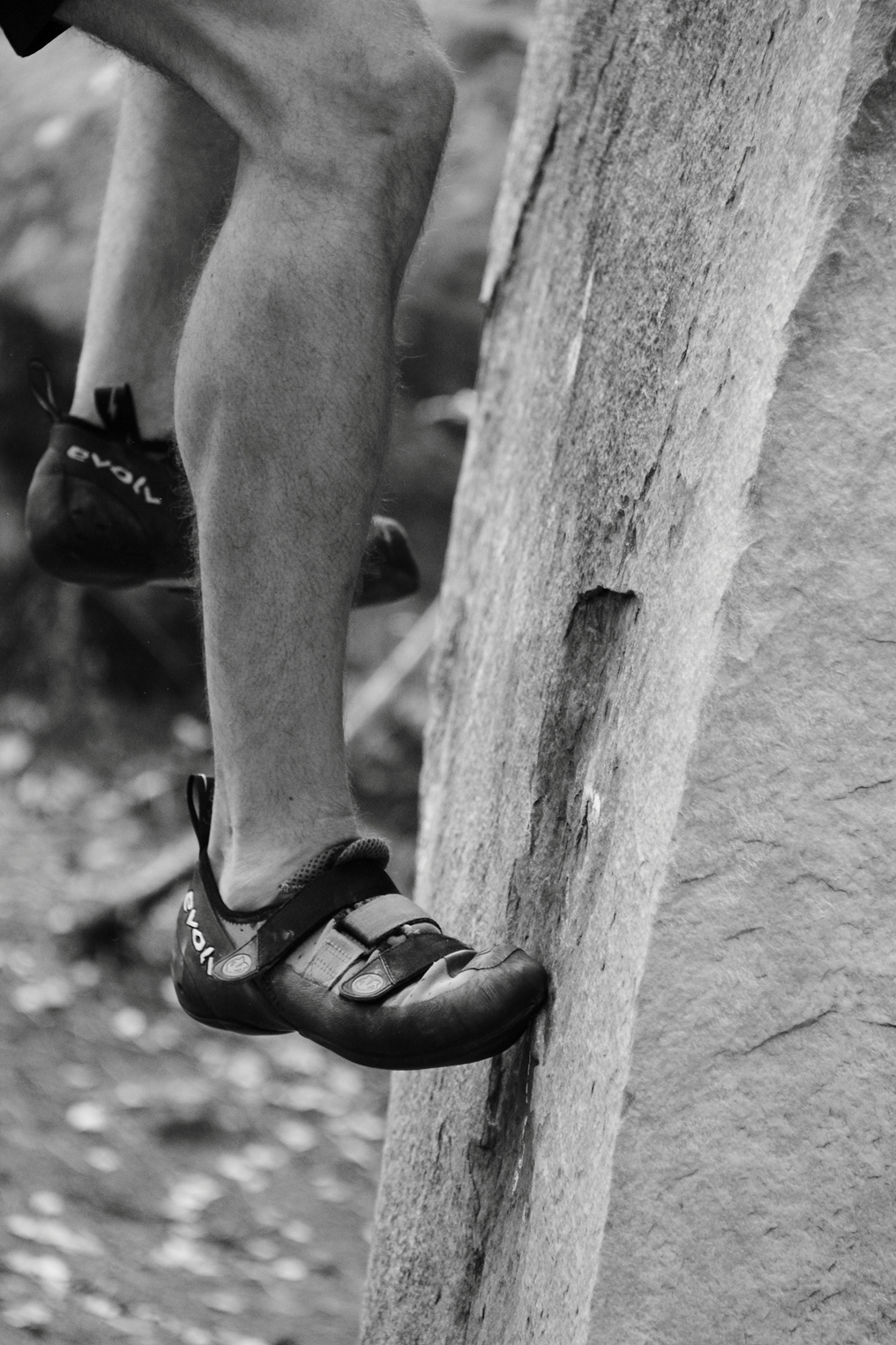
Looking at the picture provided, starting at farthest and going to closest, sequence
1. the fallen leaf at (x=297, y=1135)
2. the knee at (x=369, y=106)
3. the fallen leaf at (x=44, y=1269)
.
Result: the fallen leaf at (x=297, y=1135) < the fallen leaf at (x=44, y=1269) < the knee at (x=369, y=106)

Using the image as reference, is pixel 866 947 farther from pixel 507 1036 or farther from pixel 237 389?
pixel 237 389

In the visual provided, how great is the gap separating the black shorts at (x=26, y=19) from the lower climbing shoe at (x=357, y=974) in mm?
826

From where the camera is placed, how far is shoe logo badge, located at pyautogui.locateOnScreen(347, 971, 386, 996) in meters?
1.33

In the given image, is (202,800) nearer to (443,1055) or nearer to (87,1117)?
(443,1055)

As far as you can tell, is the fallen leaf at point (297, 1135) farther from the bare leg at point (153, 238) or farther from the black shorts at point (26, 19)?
the black shorts at point (26, 19)

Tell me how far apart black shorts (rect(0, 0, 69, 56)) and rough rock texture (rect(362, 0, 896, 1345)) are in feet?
2.19

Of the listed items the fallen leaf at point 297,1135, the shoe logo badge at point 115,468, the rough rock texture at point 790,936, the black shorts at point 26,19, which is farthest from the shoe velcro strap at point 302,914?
the fallen leaf at point 297,1135

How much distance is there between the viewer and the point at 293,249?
134 cm

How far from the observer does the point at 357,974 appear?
135 centimetres

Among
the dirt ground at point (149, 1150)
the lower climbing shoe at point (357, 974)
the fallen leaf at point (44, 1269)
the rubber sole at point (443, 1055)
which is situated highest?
the lower climbing shoe at point (357, 974)

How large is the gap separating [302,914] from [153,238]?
3.17 feet

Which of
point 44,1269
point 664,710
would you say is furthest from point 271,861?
point 44,1269

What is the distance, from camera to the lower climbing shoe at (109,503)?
1855 mm

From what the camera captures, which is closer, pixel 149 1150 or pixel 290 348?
pixel 290 348
